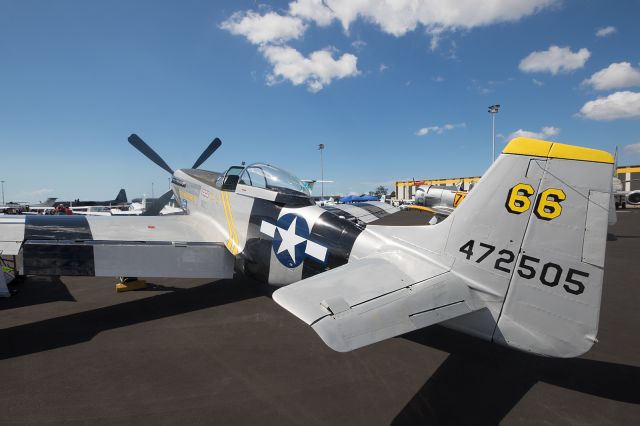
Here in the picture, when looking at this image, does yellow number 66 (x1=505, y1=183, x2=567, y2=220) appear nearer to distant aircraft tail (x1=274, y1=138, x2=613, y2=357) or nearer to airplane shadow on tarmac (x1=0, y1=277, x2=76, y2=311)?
distant aircraft tail (x1=274, y1=138, x2=613, y2=357)

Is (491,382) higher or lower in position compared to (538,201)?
lower

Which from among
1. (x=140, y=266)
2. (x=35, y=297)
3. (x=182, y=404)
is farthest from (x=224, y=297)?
(x=35, y=297)

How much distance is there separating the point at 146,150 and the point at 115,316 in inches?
273

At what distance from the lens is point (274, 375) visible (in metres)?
3.33

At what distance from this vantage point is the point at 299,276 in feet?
13.8

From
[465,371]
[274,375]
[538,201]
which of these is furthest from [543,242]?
[274,375]

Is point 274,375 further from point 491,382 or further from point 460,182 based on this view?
point 460,182

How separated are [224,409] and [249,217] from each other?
117 inches

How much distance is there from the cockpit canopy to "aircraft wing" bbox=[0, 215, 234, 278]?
4.36 ft

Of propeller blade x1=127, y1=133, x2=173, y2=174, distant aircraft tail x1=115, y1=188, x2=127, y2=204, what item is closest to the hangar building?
propeller blade x1=127, y1=133, x2=173, y2=174

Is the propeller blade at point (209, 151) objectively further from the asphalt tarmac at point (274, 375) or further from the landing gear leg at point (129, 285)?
the asphalt tarmac at point (274, 375)

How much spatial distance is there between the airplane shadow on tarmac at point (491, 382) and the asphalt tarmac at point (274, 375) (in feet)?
0.04

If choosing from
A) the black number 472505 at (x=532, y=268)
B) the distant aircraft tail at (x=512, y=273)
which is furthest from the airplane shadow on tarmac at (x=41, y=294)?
the black number 472505 at (x=532, y=268)

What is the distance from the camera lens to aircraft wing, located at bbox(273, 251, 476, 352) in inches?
75.1
